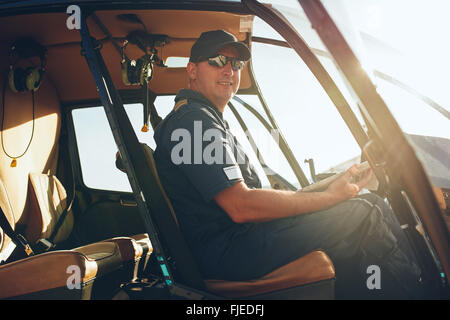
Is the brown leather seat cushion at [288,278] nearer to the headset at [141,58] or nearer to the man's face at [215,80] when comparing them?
the man's face at [215,80]

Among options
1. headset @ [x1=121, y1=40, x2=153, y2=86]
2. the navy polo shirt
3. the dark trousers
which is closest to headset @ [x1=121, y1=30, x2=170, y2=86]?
headset @ [x1=121, y1=40, x2=153, y2=86]

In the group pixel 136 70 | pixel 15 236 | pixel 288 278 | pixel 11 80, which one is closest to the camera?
pixel 288 278

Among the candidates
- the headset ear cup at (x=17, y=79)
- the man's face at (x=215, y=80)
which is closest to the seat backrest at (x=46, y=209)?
the headset ear cup at (x=17, y=79)

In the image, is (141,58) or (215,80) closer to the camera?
(215,80)

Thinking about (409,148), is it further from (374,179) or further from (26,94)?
(26,94)

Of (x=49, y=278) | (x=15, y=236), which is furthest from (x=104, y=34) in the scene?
(x=49, y=278)

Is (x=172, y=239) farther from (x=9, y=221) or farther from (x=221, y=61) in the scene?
(x=9, y=221)

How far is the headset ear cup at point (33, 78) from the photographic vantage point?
2.02 meters

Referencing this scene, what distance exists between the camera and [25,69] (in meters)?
2.03

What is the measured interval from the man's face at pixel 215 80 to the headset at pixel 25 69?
3.63 feet

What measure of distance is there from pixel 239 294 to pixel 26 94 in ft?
6.14

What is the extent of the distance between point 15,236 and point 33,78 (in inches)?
37.4

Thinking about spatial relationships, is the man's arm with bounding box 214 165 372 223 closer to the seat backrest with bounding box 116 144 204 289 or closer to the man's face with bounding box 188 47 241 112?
the seat backrest with bounding box 116 144 204 289
